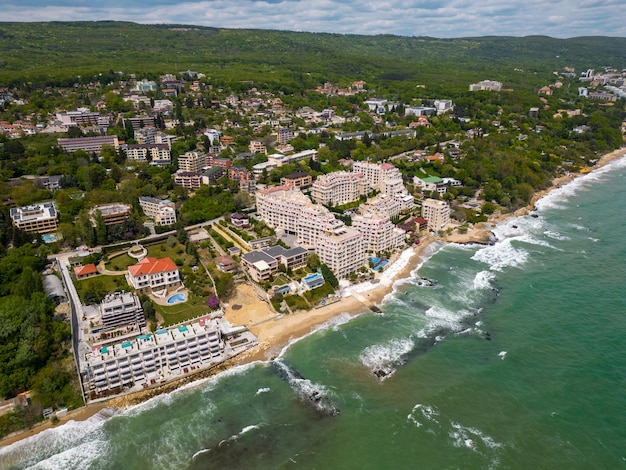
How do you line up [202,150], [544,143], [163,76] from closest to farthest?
[202,150] → [544,143] → [163,76]

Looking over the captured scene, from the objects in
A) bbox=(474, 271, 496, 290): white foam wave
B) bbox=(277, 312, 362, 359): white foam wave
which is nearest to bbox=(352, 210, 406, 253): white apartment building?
bbox=(474, 271, 496, 290): white foam wave

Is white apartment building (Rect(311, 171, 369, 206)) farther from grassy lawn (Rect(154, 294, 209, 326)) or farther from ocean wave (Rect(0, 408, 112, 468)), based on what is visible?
Result: ocean wave (Rect(0, 408, 112, 468))

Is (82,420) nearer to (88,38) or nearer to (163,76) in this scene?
(163,76)

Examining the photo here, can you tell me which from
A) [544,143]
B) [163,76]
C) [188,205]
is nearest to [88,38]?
[163,76]

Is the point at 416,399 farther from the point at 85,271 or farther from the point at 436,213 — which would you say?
the point at 85,271

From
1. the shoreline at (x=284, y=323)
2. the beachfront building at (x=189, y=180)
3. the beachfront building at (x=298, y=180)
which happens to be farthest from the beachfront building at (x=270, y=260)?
the beachfront building at (x=189, y=180)

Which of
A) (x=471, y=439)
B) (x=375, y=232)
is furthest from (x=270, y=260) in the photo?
(x=471, y=439)
